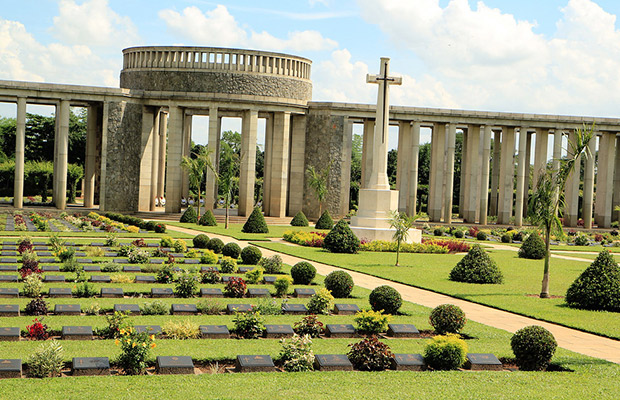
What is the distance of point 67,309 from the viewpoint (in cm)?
1600

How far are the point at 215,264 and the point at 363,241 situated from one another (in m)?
11.9

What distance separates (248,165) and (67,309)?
37.5 metres

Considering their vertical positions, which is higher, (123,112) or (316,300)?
(123,112)

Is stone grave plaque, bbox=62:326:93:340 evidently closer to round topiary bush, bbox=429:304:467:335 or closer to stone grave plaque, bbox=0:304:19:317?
stone grave plaque, bbox=0:304:19:317

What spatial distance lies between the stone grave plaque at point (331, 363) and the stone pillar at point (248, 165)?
41.0 meters

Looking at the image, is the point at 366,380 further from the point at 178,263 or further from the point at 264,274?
the point at 178,263

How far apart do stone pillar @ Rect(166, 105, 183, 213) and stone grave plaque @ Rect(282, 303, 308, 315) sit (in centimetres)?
3609

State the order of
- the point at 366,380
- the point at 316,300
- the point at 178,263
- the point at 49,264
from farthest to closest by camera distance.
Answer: the point at 178,263 → the point at 49,264 → the point at 316,300 → the point at 366,380

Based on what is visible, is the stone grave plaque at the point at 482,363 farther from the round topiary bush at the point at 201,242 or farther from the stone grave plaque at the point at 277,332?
the round topiary bush at the point at 201,242

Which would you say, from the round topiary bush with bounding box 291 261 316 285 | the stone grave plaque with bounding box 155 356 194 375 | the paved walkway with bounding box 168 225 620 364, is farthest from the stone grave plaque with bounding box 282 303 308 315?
the stone grave plaque with bounding box 155 356 194 375

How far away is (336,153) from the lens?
5484 cm

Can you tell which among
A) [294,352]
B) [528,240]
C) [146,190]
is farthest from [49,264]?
[146,190]

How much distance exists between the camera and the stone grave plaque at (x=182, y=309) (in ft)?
53.8

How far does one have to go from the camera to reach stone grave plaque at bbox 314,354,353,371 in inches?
477
